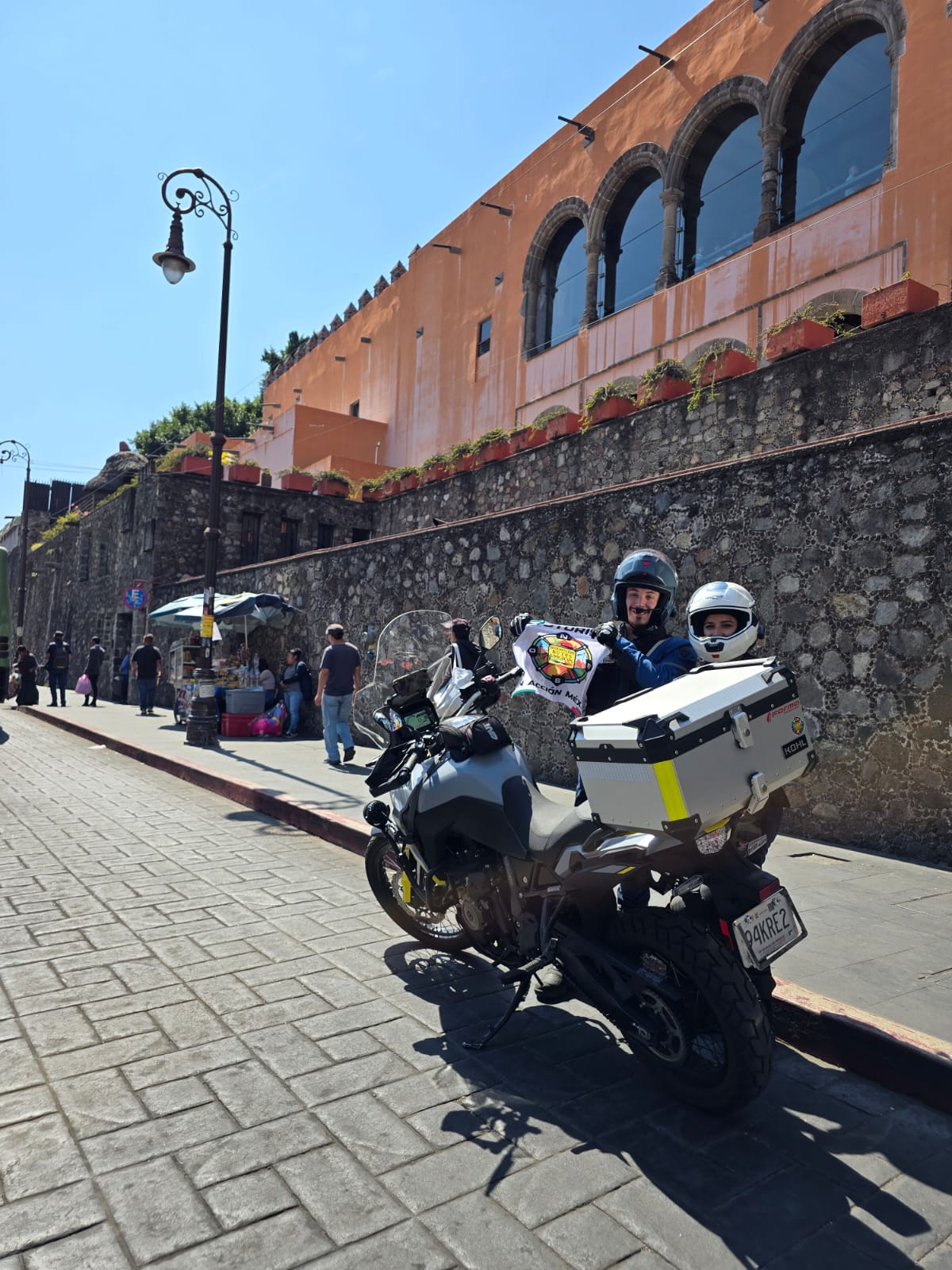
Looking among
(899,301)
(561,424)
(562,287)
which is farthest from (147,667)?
(899,301)

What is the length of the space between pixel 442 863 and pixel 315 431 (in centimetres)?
2422

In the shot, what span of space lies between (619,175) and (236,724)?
13499 millimetres

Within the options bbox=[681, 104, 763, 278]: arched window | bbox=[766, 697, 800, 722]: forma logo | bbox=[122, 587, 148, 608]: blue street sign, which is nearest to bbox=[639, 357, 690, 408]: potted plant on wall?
bbox=[681, 104, 763, 278]: arched window

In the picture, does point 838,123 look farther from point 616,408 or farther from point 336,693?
point 336,693

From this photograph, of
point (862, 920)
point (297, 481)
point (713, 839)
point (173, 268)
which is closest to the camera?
point (713, 839)

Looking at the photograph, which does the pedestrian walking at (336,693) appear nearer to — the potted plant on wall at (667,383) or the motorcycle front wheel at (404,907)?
the potted plant on wall at (667,383)

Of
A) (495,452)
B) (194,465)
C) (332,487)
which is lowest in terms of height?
(495,452)

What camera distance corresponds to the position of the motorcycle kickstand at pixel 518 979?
281 cm

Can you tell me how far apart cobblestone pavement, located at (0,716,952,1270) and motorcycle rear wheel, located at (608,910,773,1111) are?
14cm

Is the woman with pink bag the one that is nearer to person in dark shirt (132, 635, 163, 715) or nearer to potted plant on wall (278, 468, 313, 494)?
person in dark shirt (132, 635, 163, 715)

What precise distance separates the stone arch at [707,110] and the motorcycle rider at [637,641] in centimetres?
1406

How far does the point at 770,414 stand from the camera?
975 cm

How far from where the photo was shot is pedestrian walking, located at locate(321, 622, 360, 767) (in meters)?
9.95

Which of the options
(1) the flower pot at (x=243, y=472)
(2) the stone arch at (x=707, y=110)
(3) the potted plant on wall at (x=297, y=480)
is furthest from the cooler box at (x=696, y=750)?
(3) the potted plant on wall at (x=297, y=480)
